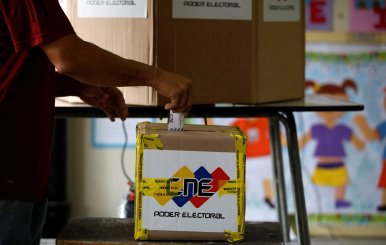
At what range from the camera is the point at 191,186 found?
5.22 feet

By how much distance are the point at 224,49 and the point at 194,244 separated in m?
0.61

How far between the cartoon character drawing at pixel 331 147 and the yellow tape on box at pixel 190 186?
212 centimetres

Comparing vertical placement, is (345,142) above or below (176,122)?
below

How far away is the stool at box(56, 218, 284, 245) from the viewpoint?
5.28 ft

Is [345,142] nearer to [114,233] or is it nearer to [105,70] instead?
[114,233]

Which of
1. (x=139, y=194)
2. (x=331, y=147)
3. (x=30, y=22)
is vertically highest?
(x=30, y=22)

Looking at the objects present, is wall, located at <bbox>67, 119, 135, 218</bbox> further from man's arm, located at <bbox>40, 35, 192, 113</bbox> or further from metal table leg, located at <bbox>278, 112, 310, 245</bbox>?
man's arm, located at <bbox>40, 35, 192, 113</bbox>

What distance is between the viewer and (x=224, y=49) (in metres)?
1.97

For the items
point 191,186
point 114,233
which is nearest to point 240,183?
point 191,186

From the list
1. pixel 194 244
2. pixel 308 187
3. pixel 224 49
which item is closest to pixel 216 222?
pixel 194 244

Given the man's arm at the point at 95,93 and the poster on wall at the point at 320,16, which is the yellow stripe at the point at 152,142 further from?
the poster on wall at the point at 320,16

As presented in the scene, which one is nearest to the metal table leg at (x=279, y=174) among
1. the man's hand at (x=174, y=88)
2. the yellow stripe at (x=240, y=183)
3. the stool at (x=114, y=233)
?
the stool at (x=114, y=233)

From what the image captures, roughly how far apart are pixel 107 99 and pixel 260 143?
78.3 inches

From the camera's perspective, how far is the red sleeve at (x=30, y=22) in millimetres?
1346
